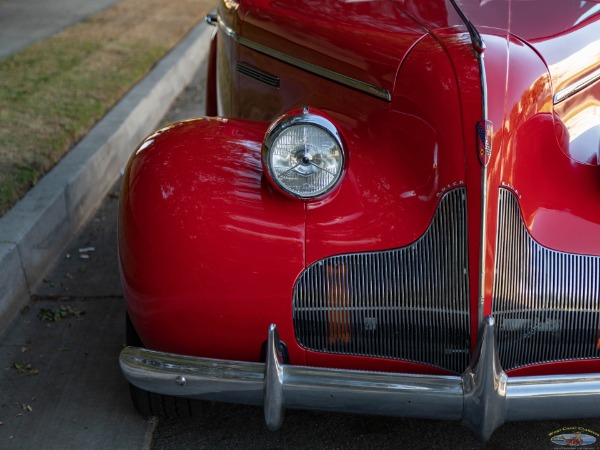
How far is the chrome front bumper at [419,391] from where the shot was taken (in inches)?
87.9

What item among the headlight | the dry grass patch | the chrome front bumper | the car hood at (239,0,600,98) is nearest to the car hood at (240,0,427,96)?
the car hood at (239,0,600,98)

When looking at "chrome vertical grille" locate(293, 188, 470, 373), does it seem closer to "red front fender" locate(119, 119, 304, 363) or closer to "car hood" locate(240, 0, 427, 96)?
"red front fender" locate(119, 119, 304, 363)

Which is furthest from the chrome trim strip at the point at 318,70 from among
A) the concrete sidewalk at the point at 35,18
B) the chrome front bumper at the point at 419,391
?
the concrete sidewalk at the point at 35,18

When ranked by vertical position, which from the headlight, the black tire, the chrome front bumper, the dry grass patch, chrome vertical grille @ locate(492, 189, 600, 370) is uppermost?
the headlight

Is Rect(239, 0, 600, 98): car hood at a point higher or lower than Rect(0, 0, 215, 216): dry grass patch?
higher

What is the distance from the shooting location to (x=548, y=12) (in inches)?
116

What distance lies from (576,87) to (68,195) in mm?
2535

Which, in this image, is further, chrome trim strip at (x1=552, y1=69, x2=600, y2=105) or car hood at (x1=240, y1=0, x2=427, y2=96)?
car hood at (x1=240, y1=0, x2=427, y2=96)

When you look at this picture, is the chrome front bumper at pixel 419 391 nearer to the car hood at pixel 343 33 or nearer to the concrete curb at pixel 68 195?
the car hood at pixel 343 33

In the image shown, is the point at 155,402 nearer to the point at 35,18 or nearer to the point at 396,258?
the point at 396,258

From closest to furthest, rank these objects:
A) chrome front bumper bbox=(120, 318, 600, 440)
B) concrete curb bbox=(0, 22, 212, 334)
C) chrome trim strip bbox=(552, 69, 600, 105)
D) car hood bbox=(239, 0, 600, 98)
→ 1. chrome front bumper bbox=(120, 318, 600, 440)
2. chrome trim strip bbox=(552, 69, 600, 105)
3. car hood bbox=(239, 0, 600, 98)
4. concrete curb bbox=(0, 22, 212, 334)

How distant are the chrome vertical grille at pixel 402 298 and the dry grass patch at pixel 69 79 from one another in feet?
6.77

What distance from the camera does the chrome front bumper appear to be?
2232 mm

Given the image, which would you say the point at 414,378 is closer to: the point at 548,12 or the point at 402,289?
the point at 402,289
